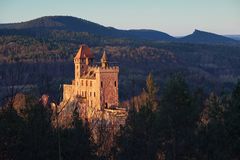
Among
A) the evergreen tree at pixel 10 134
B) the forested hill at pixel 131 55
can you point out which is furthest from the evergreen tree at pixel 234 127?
the forested hill at pixel 131 55

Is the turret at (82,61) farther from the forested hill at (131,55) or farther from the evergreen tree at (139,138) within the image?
the evergreen tree at (139,138)

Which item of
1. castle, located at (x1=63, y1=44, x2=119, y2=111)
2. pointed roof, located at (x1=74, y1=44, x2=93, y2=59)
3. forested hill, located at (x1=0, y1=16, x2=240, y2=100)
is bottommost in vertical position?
forested hill, located at (x1=0, y1=16, x2=240, y2=100)

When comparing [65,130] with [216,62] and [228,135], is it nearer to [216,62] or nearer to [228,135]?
[228,135]

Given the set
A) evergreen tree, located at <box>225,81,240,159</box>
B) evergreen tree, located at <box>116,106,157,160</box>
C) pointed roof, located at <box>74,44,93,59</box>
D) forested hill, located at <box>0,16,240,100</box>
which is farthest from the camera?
forested hill, located at <box>0,16,240,100</box>

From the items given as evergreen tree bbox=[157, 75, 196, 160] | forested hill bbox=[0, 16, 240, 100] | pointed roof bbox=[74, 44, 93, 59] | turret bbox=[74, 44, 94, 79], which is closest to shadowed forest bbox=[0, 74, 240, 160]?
evergreen tree bbox=[157, 75, 196, 160]

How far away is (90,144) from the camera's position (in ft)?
74.6

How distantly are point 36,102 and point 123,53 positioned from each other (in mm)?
118473

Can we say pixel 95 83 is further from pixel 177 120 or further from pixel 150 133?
pixel 177 120

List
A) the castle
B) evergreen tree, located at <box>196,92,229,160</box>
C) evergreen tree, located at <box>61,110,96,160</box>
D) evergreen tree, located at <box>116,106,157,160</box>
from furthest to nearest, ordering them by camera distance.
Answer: the castle
evergreen tree, located at <box>116,106,157,160</box>
evergreen tree, located at <box>61,110,96,160</box>
evergreen tree, located at <box>196,92,229,160</box>

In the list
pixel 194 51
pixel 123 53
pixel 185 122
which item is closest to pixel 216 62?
pixel 194 51

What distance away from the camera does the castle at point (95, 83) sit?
60312 mm

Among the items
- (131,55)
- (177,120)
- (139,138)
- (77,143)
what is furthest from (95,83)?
(131,55)

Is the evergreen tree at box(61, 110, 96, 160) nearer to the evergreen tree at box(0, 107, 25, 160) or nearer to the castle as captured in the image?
the evergreen tree at box(0, 107, 25, 160)

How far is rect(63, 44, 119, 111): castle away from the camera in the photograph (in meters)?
60.3
